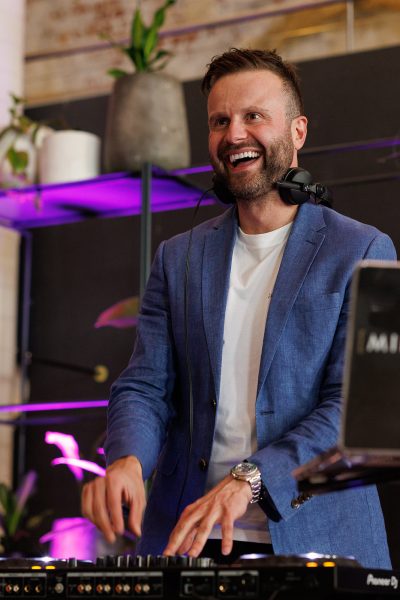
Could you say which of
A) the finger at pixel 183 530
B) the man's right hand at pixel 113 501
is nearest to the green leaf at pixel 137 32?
the man's right hand at pixel 113 501

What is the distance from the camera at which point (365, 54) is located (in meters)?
3.83

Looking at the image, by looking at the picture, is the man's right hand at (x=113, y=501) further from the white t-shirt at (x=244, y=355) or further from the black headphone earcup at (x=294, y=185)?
the black headphone earcup at (x=294, y=185)

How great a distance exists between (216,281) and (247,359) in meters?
0.21

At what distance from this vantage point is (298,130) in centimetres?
244

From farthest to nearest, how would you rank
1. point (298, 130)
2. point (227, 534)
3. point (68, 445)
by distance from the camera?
point (68, 445) < point (298, 130) < point (227, 534)

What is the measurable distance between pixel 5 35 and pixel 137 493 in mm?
3231

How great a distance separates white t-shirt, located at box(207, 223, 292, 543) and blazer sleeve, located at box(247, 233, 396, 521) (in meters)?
0.14

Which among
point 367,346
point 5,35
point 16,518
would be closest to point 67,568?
point 367,346

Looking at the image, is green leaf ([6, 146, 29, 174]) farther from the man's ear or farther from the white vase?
the man's ear

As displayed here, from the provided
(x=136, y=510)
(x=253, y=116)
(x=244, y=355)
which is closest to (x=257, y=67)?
(x=253, y=116)

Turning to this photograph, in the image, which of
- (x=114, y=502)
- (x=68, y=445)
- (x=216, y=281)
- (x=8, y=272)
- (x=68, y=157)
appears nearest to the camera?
(x=114, y=502)

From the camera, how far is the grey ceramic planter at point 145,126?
359 cm

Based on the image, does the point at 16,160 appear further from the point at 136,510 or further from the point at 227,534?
the point at 227,534

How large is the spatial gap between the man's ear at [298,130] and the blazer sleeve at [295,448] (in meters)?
0.58
